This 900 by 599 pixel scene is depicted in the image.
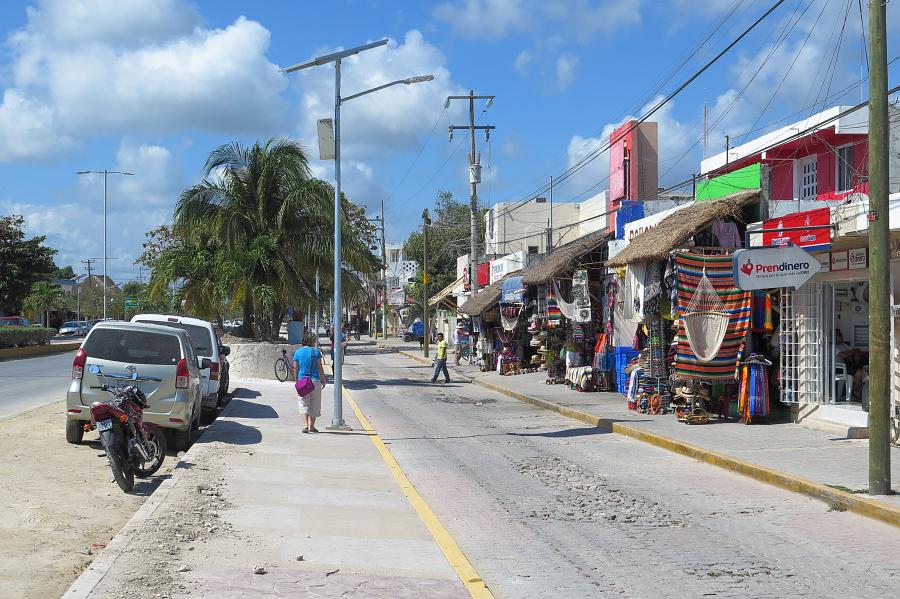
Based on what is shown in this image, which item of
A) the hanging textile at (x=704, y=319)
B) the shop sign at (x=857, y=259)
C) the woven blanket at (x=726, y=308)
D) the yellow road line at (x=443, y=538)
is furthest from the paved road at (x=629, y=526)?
the shop sign at (x=857, y=259)

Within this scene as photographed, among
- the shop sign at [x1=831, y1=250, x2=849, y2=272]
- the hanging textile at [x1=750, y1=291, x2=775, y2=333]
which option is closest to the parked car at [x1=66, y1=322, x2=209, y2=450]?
the hanging textile at [x1=750, y1=291, x2=775, y2=333]

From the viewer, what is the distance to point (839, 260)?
46.4 feet

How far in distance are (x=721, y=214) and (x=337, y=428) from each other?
7954 mm

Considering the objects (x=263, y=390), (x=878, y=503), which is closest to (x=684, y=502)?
(x=878, y=503)

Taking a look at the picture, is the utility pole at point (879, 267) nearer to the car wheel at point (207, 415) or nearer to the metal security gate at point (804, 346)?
the metal security gate at point (804, 346)

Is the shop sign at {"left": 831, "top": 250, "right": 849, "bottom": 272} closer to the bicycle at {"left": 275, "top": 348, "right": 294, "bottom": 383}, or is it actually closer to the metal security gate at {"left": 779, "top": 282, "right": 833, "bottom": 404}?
the metal security gate at {"left": 779, "top": 282, "right": 833, "bottom": 404}

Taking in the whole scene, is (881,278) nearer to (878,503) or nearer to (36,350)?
(878,503)

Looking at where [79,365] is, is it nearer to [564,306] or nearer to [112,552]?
[112,552]

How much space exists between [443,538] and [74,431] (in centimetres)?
772

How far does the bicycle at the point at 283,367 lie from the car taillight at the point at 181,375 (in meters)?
13.9

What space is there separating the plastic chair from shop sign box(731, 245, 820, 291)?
3020mm

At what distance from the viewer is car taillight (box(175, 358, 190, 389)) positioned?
1256cm

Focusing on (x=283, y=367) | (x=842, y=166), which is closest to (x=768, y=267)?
(x=842, y=166)

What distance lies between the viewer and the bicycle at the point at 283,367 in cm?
2647
